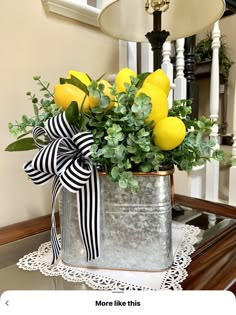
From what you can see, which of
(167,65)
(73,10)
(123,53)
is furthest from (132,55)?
(73,10)

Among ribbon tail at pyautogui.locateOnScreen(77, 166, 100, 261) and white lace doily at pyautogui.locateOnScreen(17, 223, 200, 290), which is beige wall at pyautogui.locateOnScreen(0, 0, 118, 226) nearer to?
white lace doily at pyautogui.locateOnScreen(17, 223, 200, 290)

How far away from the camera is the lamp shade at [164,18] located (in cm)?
70

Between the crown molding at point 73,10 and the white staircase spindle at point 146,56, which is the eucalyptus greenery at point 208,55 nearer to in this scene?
the white staircase spindle at point 146,56

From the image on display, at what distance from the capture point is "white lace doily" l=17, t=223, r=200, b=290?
38 cm

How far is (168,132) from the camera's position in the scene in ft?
1.22

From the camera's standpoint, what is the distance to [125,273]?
1.34ft

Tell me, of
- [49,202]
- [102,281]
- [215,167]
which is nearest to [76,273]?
[102,281]

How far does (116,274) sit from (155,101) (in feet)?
0.89

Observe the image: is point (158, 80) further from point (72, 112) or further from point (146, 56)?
point (146, 56)

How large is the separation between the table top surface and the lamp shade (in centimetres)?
54

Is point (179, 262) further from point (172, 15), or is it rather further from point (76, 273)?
point (172, 15)

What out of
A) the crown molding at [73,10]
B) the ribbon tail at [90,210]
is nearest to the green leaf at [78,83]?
the ribbon tail at [90,210]

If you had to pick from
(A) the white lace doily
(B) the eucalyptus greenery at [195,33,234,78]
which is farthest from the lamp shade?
(B) the eucalyptus greenery at [195,33,234,78]

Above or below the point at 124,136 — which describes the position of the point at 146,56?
above
